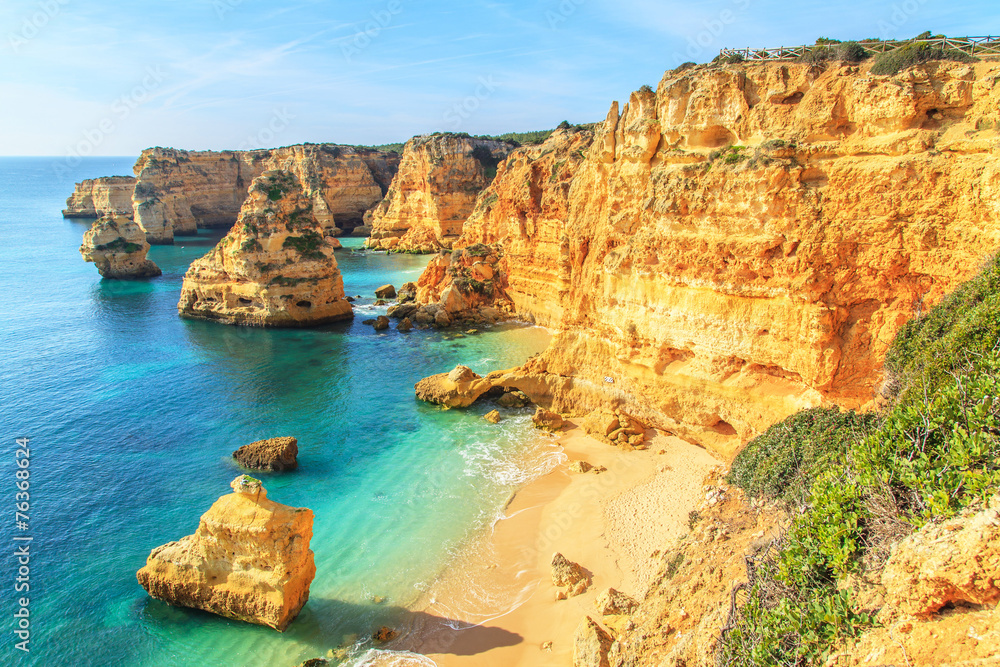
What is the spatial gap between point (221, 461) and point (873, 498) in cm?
2056

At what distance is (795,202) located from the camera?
14602mm

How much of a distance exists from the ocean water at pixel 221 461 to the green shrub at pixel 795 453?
8.20 meters

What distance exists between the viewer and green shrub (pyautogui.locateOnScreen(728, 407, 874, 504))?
961 centimetres

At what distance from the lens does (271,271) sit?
37.9m

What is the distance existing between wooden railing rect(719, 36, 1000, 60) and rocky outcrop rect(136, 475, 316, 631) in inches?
742

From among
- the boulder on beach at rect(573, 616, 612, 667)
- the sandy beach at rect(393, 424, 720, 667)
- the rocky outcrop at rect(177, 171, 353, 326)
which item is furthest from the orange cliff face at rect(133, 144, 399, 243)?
the boulder on beach at rect(573, 616, 612, 667)

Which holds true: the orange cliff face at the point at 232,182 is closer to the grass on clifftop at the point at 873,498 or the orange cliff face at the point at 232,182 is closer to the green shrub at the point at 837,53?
the green shrub at the point at 837,53

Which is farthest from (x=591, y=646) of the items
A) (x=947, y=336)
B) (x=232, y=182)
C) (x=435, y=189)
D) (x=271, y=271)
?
(x=232, y=182)

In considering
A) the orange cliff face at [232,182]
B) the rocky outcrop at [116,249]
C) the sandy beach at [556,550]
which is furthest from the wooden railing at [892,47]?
the orange cliff face at [232,182]

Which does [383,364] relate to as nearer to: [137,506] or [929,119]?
[137,506]

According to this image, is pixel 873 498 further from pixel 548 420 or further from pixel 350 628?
pixel 548 420

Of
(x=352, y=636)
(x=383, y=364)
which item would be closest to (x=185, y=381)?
(x=383, y=364)

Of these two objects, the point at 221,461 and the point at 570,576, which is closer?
the point at 570,576

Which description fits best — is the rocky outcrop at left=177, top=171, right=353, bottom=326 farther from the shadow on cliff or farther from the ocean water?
the shadow on cliff
